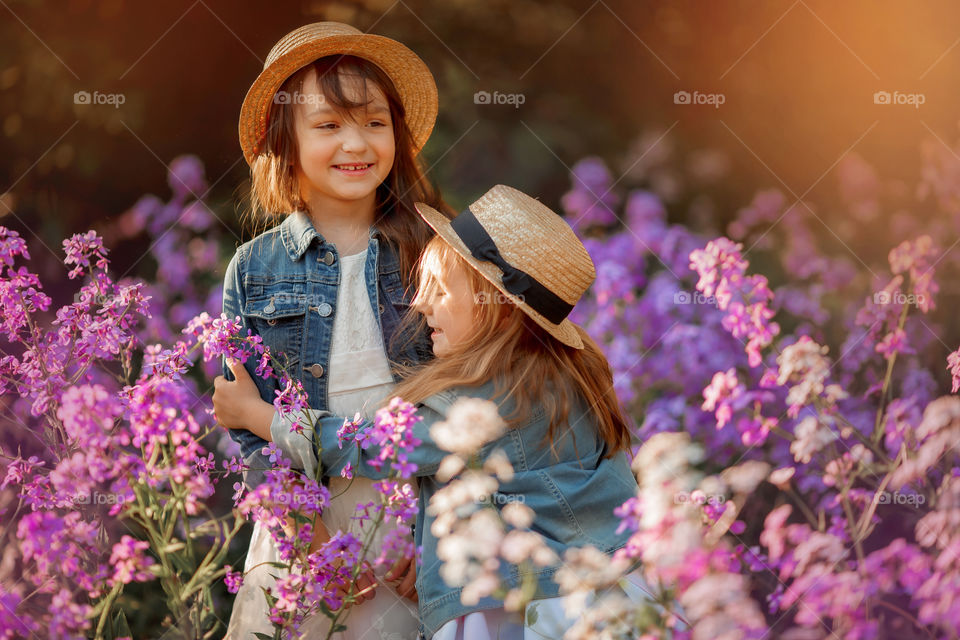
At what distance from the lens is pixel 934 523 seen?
219 centimetres

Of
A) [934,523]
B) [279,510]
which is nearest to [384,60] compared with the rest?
[279,510]

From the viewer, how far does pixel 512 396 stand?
204 centimetres

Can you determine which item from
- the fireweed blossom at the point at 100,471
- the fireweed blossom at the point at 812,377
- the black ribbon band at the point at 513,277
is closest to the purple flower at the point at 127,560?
the fireweed blossom at the point at 100,471

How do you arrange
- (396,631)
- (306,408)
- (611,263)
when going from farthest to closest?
(611,263), (396,631), (306,408)

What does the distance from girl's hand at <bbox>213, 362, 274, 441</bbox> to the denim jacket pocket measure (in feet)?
0.36

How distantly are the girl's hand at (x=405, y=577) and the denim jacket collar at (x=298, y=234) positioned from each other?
731 millimetres

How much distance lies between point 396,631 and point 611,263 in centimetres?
128

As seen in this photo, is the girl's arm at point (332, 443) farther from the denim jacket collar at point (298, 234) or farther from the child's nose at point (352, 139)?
the child's nose at point (352, 139)

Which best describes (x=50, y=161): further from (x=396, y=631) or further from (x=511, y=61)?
(x=396, y=631)

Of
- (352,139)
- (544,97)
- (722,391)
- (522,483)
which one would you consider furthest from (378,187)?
(544,97)

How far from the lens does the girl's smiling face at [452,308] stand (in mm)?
2104

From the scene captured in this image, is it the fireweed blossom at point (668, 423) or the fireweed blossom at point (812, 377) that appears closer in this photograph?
the fireweed blossom at point (668, 423)

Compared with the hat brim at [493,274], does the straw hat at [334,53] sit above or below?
above

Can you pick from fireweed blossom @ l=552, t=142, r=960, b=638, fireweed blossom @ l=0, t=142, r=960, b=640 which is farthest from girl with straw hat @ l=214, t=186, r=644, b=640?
fireweed blossom @ l=552, t=142, r=960, b=638
